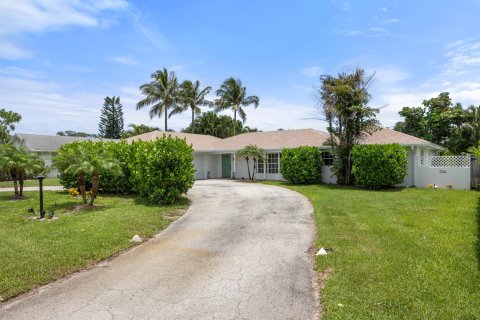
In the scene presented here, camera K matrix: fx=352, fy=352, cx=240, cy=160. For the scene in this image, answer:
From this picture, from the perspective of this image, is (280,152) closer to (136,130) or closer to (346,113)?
(346,113)

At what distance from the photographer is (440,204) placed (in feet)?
39.9

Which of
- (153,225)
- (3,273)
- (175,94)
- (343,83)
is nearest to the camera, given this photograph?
(3,273)

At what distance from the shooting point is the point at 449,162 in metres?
18.0

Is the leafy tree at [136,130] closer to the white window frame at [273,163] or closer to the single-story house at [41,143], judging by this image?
the single-story house at [41,143]

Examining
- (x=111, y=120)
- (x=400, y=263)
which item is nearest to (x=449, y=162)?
(x=400, y=263)

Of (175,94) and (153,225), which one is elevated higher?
(175,94)

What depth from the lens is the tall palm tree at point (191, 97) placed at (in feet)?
133

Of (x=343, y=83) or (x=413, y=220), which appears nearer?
(x=413, y=220)

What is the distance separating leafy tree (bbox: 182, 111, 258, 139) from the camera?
45531 millimetres

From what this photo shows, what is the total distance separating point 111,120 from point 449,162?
5561 cm

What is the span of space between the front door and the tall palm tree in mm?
14407

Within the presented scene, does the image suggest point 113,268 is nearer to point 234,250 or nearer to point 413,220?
point 234,250

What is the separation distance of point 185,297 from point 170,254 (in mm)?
2143

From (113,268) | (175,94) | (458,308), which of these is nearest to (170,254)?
(113,268)
